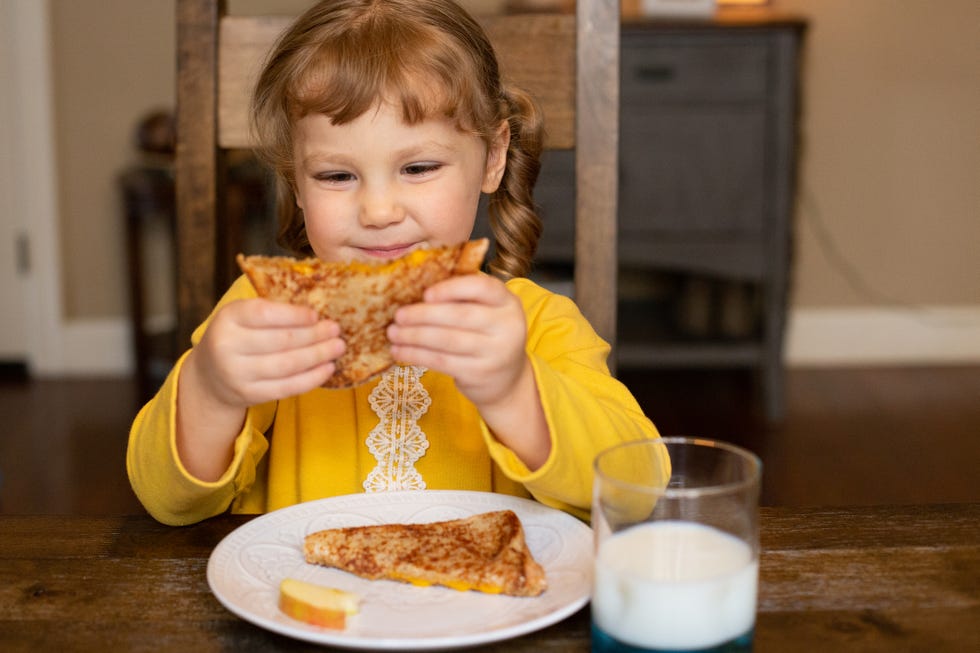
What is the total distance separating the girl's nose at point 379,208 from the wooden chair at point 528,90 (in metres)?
0.20

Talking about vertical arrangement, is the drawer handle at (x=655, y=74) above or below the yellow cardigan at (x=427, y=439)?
above

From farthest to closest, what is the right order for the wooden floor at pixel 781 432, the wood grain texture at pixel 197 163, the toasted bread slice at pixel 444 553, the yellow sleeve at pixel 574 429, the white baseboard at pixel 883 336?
the white baseboard at pixel 883 336 → the wooden floor at pixel 781 432 → the wood grain texture at pixel 197 163 → the yellow sleeve at pixel 574 429 → the toasted bread slice at pixel 444 553

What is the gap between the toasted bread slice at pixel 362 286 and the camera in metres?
0.79

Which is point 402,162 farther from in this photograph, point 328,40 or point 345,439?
point 345,439

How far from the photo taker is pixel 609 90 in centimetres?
119

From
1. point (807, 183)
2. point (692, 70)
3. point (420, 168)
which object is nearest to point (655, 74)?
point (692, 70)

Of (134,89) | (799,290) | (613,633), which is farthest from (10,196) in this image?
(613,633)

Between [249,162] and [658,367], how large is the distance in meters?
1.48

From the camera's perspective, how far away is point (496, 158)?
1280 millimetres

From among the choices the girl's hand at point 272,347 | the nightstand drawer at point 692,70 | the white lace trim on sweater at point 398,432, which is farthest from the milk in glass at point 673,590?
the nightstand drawer at point 692,70

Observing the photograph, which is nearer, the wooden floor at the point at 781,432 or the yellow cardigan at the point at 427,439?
the yellow cardigan at the point at 427,439

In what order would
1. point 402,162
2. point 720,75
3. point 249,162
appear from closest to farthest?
1. point 402,162
2. point 720,75
3. point 249,162

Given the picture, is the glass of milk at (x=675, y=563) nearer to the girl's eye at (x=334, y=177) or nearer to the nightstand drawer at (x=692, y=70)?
the girl's eye at (x=334, y=177)

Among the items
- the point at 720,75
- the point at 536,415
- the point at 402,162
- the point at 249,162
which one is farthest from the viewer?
the point at 249,162
